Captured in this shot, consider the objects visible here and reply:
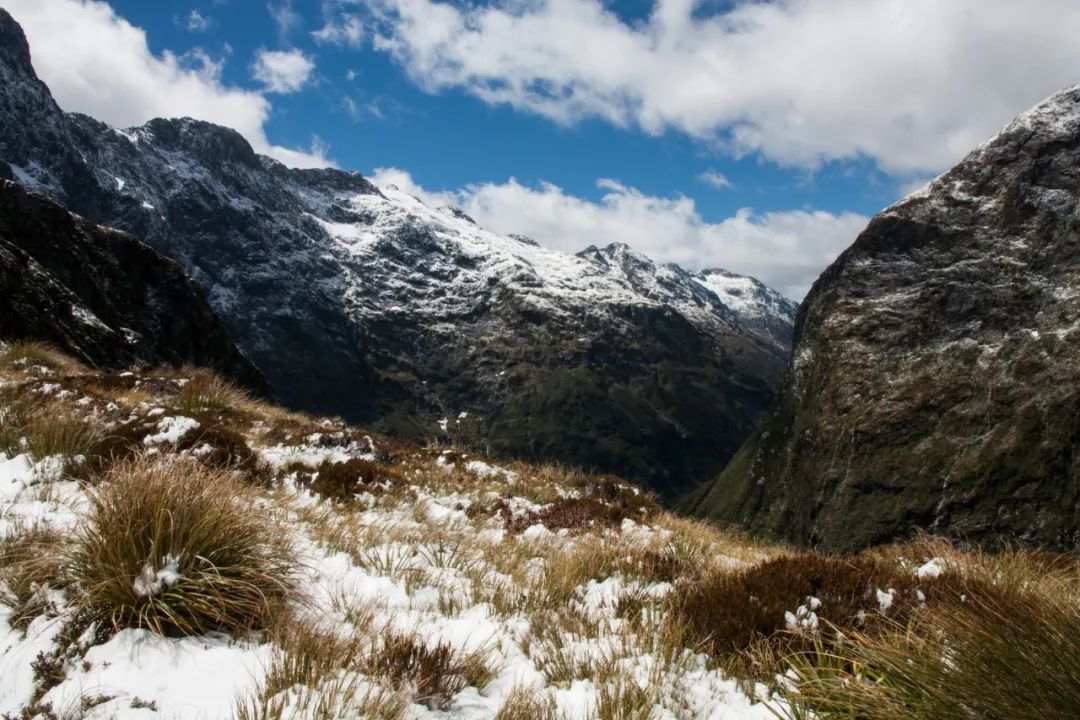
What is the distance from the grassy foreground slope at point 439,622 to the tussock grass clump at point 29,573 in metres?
0.02

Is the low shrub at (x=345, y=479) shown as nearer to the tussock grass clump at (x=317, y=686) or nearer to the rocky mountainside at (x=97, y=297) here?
the tussock grass clump at (x=317, y=686)

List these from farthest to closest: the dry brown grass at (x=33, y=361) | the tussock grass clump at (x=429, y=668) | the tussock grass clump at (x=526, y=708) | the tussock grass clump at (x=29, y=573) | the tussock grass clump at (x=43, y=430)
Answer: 1. the dry brown grass at (x=33, y=361)
2. the tussock grass clump at (x=43, y=430)
3. the tussock grass clump at (x=29, y=573)
4. the tussock grass clump at (x=429, y=668)
5. the tussock grass clump at (x=526, y=708)

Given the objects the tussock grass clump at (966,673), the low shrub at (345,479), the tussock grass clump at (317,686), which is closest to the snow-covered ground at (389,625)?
the tussock grass clump at (317,686)

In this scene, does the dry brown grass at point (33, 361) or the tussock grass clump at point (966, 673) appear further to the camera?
the dry brown grass at point (33, 361)

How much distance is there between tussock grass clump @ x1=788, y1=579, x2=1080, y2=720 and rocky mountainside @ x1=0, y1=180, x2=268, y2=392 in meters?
28.9

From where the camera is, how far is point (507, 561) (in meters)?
8.20

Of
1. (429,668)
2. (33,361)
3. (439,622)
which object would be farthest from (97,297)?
(429,668)

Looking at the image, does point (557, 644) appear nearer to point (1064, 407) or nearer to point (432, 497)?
point (432, 497)

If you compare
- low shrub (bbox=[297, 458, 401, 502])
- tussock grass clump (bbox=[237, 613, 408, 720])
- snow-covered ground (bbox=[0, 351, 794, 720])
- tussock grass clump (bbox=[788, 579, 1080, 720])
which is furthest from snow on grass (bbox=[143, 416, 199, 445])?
tussock grass clump (bbox=[788, 579, 1080, 720])

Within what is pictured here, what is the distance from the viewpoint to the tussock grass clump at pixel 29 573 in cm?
435

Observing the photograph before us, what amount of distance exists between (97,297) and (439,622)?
187 feet

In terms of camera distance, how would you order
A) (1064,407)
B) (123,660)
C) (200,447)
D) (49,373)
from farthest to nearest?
(1064,407) < (49,373) < (200,447) < (123,660)

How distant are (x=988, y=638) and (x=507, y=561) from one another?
5559mm

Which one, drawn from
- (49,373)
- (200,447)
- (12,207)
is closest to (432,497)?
(200,447)
